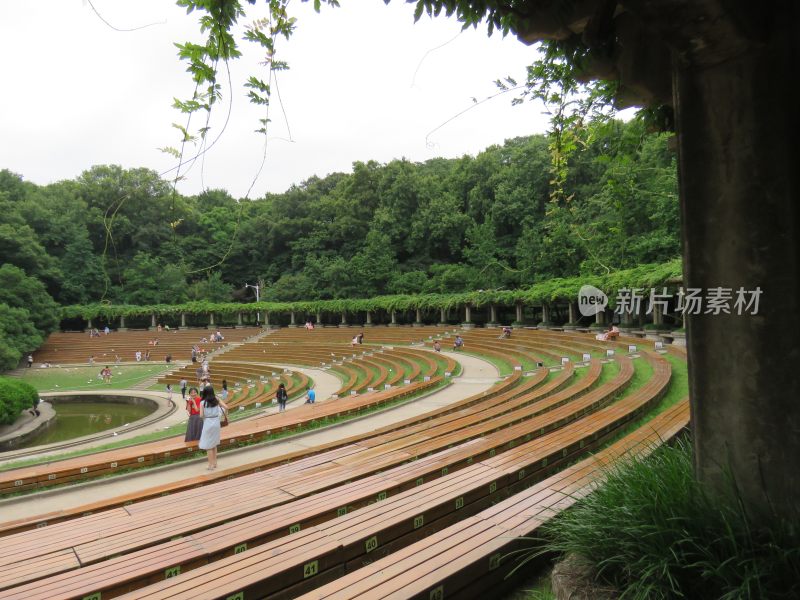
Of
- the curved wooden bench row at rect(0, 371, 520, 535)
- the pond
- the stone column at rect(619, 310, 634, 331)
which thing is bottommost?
the pond

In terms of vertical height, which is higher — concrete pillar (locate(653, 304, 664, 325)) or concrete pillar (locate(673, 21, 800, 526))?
concrete pillar (locate(673, 21, 800, 526))

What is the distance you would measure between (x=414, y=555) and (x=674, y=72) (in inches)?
111

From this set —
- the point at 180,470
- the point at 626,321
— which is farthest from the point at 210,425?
the point at 626,321

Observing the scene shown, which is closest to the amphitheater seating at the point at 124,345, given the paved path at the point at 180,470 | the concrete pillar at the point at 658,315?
the paved path at the point at 180,470

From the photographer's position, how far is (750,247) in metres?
2.24

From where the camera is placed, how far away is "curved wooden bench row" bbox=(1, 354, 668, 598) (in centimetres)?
251

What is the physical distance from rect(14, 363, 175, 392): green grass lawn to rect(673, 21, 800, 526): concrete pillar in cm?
3113

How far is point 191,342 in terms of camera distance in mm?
40688

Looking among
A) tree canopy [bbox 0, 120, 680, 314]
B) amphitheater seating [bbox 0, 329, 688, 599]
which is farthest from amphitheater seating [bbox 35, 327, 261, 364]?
amphitheater seating [bbox 0, 329, 688, 599]

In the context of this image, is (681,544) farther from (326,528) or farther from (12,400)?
(12,400)

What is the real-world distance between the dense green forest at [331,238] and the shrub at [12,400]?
15713 mm

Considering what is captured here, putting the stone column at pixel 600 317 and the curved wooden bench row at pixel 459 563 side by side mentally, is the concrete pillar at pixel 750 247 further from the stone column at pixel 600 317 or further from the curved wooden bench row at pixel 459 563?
the stone column at pixel 600 317

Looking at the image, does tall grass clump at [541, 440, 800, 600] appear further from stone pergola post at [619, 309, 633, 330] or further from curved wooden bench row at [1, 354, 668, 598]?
stone pergola post at [619, 309, 633, 330]

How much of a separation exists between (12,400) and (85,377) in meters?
13.9
